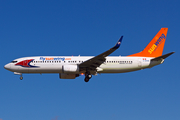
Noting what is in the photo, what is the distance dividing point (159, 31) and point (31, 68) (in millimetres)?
21711

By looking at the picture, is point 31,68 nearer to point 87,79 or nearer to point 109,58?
point 87,79

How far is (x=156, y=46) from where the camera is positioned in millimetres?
51094

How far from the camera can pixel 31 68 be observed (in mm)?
47625

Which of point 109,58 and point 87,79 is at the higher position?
point 109,58

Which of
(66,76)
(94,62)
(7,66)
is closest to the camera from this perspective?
(94,62)

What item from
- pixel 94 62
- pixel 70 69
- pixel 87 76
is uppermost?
pixel 94 62

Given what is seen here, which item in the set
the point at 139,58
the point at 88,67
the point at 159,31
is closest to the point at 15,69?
the point at 88,67

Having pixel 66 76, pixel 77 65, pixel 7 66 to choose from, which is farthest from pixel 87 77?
pixel 7 66

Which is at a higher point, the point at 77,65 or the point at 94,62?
the point at 94,62

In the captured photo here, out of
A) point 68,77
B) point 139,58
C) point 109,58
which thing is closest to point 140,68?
point 139,58

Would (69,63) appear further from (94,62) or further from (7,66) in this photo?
(7,66)

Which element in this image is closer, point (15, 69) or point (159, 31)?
point (15, 69)

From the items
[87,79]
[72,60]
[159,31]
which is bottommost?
[87,79]

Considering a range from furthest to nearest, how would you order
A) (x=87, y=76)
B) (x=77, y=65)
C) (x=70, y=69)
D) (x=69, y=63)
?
(x=69, y=63), (x=87, y=76), (x=77, y=65), (x=70, y=69)
